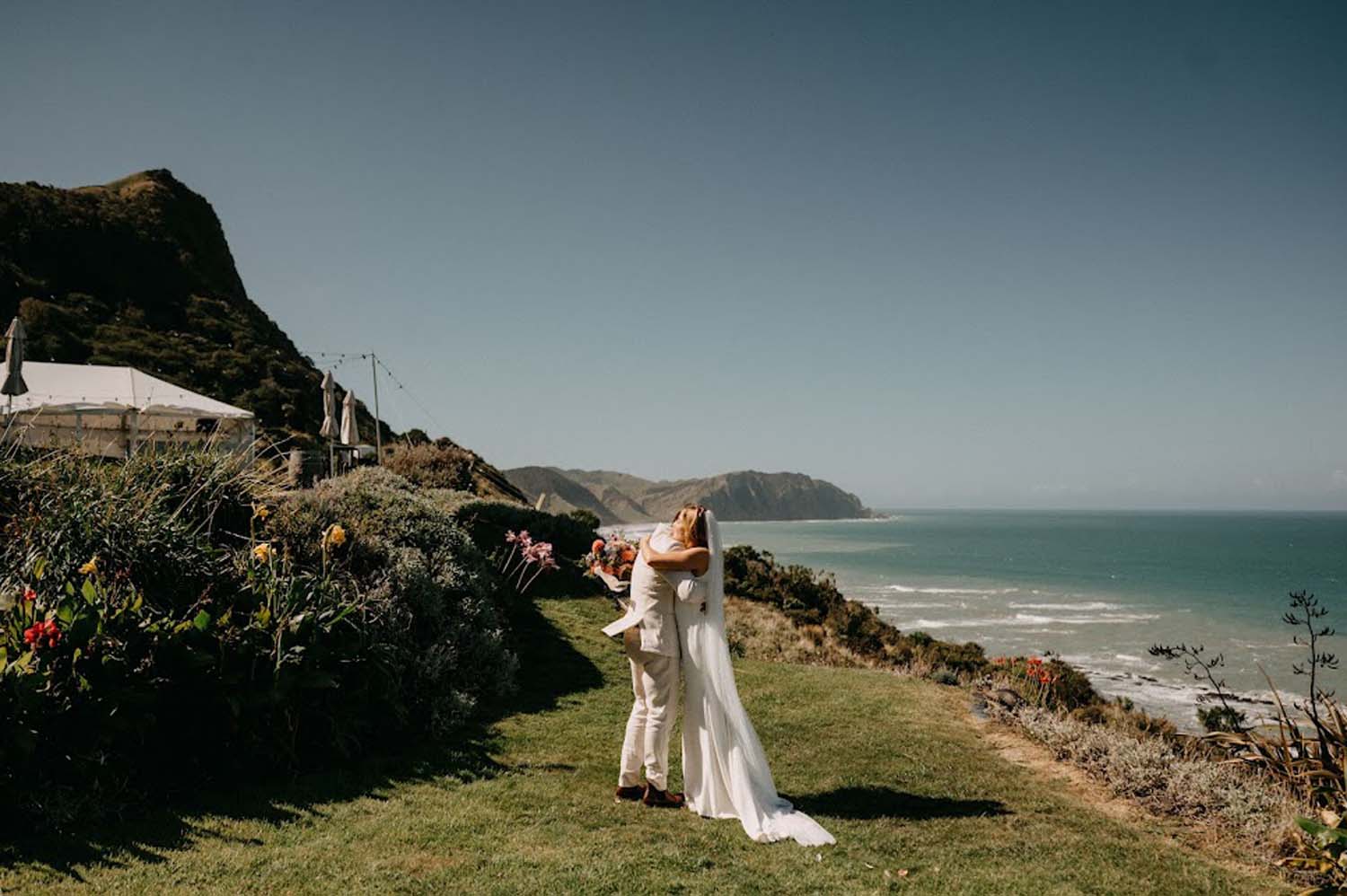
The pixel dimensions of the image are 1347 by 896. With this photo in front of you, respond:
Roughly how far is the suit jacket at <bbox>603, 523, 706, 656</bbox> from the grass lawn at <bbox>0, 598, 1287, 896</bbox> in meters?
1.30

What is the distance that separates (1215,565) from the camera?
8181 centimetres

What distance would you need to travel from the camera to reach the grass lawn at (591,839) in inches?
182

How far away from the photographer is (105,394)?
21672mm

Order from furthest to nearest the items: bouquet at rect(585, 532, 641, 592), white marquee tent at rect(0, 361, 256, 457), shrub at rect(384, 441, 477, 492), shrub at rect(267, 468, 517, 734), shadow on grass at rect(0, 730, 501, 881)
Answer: shrub at rect(384, 441, 477, 492)
white marquee tent at rect(0, 361, 256, 457)
shrub at rect(267, 468, 517, 734)
bouquet at rect(585, 532, 641, 592)
shadow on grass at rect(0, 730, 501, 881)

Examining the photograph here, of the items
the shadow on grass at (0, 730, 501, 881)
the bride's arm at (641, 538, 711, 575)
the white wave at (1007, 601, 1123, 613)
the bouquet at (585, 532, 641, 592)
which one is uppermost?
the bride's arm at (641, 538, 711, 575)

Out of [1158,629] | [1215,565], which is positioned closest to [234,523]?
[1158,629]

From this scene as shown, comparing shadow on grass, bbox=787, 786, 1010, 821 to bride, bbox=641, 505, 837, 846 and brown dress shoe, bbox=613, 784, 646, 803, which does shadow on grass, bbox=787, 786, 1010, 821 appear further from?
brown dress shoe, bbox=613, 784, 646, 803

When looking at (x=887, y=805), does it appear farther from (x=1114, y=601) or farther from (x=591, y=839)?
(x=1114, y=601)

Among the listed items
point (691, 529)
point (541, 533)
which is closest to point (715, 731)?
point (691, 529)

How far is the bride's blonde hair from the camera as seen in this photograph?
5914mm

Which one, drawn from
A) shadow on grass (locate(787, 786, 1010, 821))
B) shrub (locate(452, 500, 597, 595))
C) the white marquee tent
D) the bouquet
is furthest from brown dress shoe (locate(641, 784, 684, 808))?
the white marquee tent

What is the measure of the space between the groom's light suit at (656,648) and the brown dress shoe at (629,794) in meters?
0.29

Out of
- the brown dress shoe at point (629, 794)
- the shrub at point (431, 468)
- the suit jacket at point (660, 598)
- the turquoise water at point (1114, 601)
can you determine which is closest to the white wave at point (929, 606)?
the turquoise water at point (1114, 601)

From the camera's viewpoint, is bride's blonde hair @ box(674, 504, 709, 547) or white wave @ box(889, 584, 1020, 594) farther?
white wave @ box(889, 584, 1020, 594)
